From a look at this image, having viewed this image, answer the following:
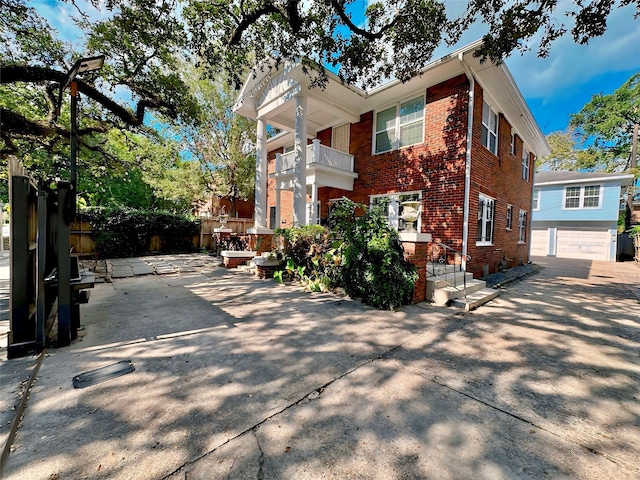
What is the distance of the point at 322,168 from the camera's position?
898 cm

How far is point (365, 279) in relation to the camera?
5207mm

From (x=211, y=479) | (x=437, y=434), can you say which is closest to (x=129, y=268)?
(x=211, y=479)

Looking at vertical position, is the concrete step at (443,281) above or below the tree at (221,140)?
below

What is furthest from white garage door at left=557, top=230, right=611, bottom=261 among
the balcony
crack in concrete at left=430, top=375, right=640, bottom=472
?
crack in concrete at left=430, top=375, right=640, bottom=472

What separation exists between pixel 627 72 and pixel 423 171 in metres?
26.3

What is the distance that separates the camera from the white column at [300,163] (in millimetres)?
8438

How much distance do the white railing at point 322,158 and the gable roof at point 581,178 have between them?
708 inches

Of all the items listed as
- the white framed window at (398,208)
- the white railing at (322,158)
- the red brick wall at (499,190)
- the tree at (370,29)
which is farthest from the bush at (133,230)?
the red brick wall at (499,190)

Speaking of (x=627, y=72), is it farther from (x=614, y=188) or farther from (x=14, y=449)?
(x=14, y=449)

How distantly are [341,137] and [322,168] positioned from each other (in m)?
2.46

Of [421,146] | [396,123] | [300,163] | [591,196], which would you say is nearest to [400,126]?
[396,123]

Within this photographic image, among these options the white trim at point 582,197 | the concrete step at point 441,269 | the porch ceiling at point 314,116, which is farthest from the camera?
the white trim at point 582,197

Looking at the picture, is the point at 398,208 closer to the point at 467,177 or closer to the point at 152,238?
the point at 467,177

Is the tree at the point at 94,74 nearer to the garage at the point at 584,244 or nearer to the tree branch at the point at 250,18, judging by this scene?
the tree branch at the point at 250,18
